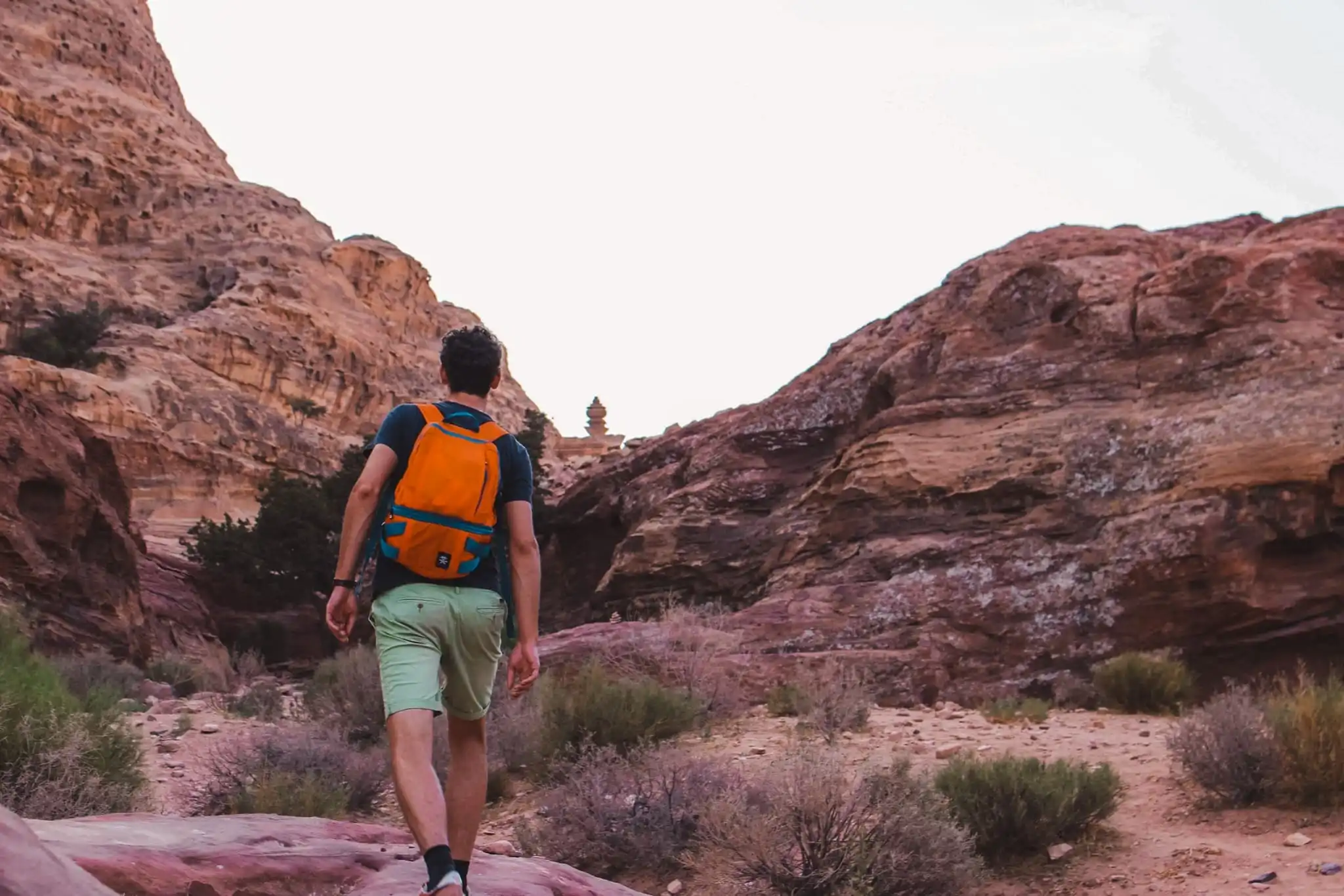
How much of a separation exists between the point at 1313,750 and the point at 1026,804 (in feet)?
4.90

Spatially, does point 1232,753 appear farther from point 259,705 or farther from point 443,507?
point 259,705

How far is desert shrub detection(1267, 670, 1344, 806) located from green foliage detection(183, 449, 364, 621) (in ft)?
66.2

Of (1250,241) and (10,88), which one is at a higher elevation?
(10,88)

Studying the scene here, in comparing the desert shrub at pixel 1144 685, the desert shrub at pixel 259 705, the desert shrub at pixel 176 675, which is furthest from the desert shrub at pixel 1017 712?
the desert shrub at pixel 176 675

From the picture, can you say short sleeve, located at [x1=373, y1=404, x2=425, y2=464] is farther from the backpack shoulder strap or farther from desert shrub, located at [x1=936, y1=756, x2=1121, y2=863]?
desert shrub, located at [x1=936, y1=756, x2=1121, y2=863]

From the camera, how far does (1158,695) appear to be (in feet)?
34.0

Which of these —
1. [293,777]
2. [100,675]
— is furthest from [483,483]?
[100,675]

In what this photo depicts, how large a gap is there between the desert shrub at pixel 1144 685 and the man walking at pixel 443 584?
8437 mm

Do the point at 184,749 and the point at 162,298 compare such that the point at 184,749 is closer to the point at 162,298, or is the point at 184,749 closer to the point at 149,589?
the point at 149,589

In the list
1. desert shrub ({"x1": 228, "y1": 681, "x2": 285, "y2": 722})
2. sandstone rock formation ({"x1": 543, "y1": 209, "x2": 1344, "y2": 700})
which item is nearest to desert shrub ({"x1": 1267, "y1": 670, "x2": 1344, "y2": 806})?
sandstone rock formation ({"x1": 543, "y1": 209, "x2": 1344, "y2": 700})

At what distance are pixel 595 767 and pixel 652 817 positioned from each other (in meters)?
0.63

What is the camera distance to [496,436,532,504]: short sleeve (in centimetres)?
350

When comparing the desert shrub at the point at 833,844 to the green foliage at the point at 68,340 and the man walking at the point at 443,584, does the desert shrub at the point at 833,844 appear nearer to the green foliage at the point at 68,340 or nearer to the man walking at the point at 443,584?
the man walking at the point at 443,584

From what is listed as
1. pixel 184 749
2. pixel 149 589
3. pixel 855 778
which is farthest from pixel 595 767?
pixel 149 589
